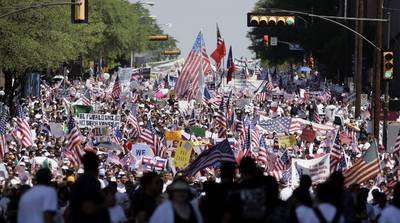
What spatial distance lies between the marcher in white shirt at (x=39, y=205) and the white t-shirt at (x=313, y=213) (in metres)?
2.20

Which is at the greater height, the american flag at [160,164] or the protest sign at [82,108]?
the american flag at [160,164]

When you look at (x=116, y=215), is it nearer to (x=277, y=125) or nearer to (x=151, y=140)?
(x=151, y=140)

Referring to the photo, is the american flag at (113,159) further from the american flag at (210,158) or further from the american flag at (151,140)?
the american flag at (210,158)

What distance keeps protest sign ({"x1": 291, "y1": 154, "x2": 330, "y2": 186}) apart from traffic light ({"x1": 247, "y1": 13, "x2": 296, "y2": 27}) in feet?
50.0

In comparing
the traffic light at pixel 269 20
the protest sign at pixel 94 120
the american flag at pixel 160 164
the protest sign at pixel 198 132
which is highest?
the traffic light at pixel 269 20

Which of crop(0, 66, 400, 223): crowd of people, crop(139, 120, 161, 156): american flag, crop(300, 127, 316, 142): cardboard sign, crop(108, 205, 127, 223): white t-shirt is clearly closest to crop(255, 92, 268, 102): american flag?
crop(0, 66, 400, 223): crowd of people

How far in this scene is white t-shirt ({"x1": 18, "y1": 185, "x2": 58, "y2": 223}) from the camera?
539 inches

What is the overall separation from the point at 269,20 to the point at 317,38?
56.3 metres

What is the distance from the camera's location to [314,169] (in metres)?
26.0

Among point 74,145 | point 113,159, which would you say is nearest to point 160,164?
point 113,159

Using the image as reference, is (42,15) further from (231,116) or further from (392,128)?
(392,128)

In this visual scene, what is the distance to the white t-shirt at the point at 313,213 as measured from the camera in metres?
13.5

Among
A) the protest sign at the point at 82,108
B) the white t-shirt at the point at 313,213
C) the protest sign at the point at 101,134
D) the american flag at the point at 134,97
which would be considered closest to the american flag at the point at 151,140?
the protest sign at the point at 101,134

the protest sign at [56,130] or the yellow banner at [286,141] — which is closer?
the yellow banner at [286,141]
